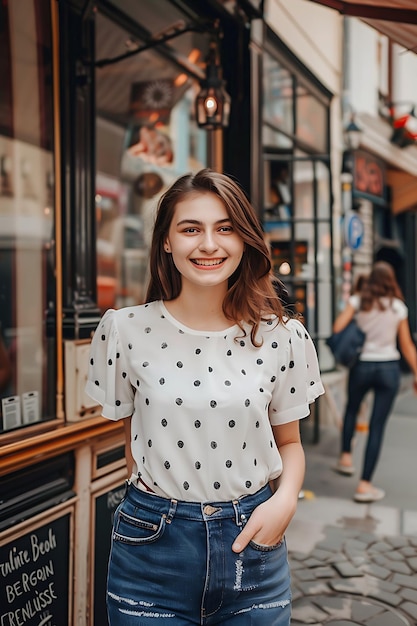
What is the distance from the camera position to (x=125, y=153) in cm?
658

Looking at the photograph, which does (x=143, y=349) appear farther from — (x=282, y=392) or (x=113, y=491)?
(x=113, y=491)

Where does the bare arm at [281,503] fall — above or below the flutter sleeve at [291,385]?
below

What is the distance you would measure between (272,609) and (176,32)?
12.0 feet

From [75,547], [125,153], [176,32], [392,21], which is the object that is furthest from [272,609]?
[125,153]

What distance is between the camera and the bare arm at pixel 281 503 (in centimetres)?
169

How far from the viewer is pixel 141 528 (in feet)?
5.59

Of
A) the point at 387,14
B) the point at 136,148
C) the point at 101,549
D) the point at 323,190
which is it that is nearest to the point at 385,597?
the point at 101,549

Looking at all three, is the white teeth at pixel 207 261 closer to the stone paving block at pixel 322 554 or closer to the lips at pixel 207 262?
the lips at pixel 207 262

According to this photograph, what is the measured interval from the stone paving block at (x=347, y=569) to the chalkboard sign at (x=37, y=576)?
1.80m

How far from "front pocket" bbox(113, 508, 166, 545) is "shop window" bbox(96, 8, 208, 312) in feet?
11.4

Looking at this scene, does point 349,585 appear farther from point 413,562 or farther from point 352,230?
point 352,230

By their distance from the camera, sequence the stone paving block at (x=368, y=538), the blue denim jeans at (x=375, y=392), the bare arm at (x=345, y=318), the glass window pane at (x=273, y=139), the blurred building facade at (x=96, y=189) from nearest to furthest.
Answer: the blurred building facade at (x=96, y=189), the stone paving block at (x=368, y=538), the blue denim jeans at (x=375, y=392), the bare arm at (x=345, y=318), the glass window pane at (x=273, y=139)

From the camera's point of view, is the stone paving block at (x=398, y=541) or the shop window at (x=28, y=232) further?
the stone paving block at (x=398, y=541)

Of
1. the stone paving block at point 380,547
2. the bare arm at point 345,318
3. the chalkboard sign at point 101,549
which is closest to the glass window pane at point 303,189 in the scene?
the bare arm at point 345,318
